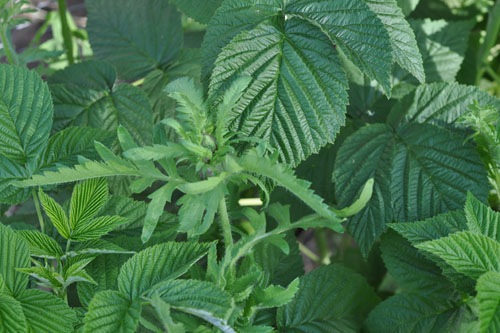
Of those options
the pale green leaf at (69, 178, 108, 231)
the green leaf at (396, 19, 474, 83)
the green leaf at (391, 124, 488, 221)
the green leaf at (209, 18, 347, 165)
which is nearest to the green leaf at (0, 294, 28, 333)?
the pale green leaf at (69, 178, 108, 231)

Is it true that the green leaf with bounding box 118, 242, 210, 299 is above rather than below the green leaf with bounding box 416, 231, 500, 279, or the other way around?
below

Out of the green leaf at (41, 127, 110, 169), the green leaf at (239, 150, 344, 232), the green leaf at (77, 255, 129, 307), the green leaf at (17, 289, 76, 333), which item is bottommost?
the green leaf at (77, 255, 129, 307)

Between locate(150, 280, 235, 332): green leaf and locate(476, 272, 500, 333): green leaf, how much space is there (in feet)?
0.87

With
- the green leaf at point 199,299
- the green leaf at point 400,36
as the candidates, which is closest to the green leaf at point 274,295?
the green leaf at point 199,299

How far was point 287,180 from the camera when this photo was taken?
63cm

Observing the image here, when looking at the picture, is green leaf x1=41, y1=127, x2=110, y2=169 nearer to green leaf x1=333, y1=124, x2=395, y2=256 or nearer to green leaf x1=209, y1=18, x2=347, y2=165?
green leaf x1=209, y1=18, x2=347, y2=165

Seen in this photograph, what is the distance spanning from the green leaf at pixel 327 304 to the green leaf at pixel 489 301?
27 centimetres

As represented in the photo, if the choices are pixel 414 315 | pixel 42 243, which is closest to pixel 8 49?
pixel 42 243

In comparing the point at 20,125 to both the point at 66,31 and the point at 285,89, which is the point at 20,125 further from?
the point at 66,31

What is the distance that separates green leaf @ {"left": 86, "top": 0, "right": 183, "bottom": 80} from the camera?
1172 millimetres

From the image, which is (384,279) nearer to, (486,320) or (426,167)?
(426,167)

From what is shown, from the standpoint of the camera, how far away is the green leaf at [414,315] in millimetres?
900

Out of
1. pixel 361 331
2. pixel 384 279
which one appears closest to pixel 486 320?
pixel 361 331

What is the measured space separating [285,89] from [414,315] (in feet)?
1.23
